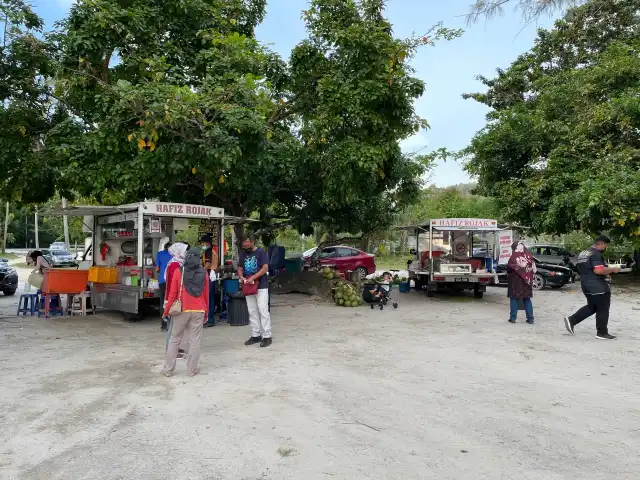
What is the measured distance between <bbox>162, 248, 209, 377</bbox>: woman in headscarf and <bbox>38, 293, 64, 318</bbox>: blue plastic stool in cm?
629

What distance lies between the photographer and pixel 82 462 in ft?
12.1

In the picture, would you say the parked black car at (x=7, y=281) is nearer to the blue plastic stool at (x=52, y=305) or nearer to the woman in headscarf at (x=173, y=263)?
the blue plastic stool at (x=52, y=305)

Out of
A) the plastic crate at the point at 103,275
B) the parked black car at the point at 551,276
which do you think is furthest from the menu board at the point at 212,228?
the parked black car at the point at 551,276

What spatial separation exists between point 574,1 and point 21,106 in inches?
422

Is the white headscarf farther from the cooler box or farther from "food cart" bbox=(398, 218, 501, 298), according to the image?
"food cart" bbox=(398, 218, 501, 298)

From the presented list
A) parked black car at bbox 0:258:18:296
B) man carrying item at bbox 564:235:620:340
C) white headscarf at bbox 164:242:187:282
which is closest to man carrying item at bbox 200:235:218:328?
white headscarf at bbox 164:242:187:282

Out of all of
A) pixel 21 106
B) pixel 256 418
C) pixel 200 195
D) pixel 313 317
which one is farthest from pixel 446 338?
pixel 21 106

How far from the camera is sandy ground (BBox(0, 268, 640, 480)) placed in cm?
369

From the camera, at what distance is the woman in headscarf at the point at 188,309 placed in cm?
597

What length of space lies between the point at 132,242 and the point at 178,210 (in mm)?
1527

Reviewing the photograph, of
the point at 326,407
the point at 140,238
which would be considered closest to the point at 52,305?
the point at 140,238

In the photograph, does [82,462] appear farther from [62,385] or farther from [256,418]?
[62,385]

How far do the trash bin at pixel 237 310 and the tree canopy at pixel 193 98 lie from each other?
233 centimetres

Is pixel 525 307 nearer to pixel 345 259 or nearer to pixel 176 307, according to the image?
pixel 176 307
